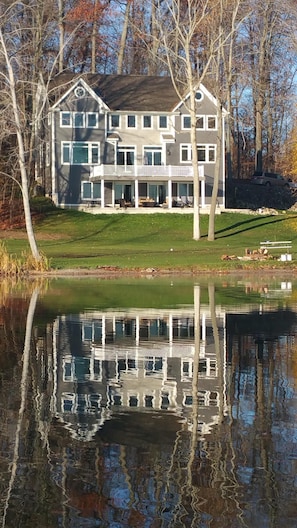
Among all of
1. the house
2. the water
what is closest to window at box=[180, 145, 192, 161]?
the house

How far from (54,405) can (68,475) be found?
318cm

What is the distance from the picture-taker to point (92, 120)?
239ft

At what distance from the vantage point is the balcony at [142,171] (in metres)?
68.9

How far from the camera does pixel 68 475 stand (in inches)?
351

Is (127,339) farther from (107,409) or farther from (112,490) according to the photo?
(112,490)

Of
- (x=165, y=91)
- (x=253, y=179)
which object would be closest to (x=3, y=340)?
(x=165, y=91)

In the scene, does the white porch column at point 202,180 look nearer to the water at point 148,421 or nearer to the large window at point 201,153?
the large window at point 201,153

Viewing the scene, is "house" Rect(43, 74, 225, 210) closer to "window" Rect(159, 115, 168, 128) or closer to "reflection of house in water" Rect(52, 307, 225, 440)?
"window" Rect(159, 115, 168, 128)

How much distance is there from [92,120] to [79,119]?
985 millimetres

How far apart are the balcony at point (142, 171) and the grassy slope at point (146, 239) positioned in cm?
326

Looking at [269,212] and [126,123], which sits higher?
[126,123]

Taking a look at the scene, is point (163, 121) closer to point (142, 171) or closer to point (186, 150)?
point (186, 150)

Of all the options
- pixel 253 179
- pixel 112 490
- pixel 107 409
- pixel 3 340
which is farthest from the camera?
pixel 253 179

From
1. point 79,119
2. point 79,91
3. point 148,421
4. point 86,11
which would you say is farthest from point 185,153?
point 148,421
